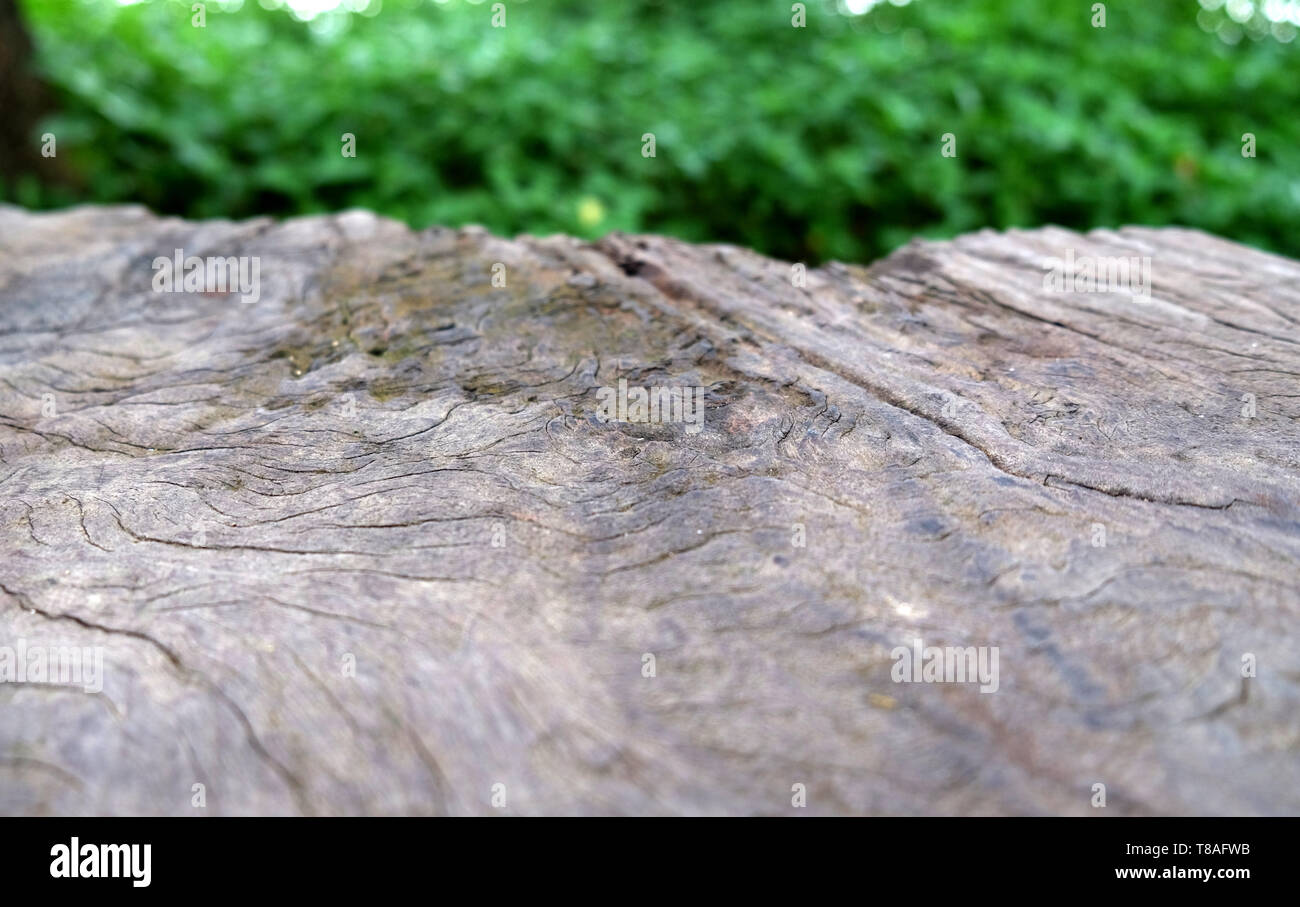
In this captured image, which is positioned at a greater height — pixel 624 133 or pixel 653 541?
pixel 624 133

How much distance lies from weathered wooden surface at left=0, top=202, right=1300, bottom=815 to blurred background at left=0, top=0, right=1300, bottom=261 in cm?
254

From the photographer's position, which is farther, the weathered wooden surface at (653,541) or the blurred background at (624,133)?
the blurred background at (624,133)

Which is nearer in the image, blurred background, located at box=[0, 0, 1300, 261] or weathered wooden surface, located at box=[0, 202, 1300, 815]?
weathered wooden surface, located at box=[0, 202, 1300, 815]

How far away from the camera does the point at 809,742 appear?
143 centimetres

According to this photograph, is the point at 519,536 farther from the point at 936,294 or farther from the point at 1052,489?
the point at 936,294

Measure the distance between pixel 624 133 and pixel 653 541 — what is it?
4.15 meters

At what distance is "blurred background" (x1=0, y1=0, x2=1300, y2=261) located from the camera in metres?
5.09

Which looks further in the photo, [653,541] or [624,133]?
[624,133]

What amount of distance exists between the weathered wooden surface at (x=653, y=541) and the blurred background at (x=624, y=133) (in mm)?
2542

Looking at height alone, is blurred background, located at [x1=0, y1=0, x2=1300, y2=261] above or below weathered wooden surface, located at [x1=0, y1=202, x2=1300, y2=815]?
above

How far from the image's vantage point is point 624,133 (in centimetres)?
547

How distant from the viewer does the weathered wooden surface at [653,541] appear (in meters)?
1.41
